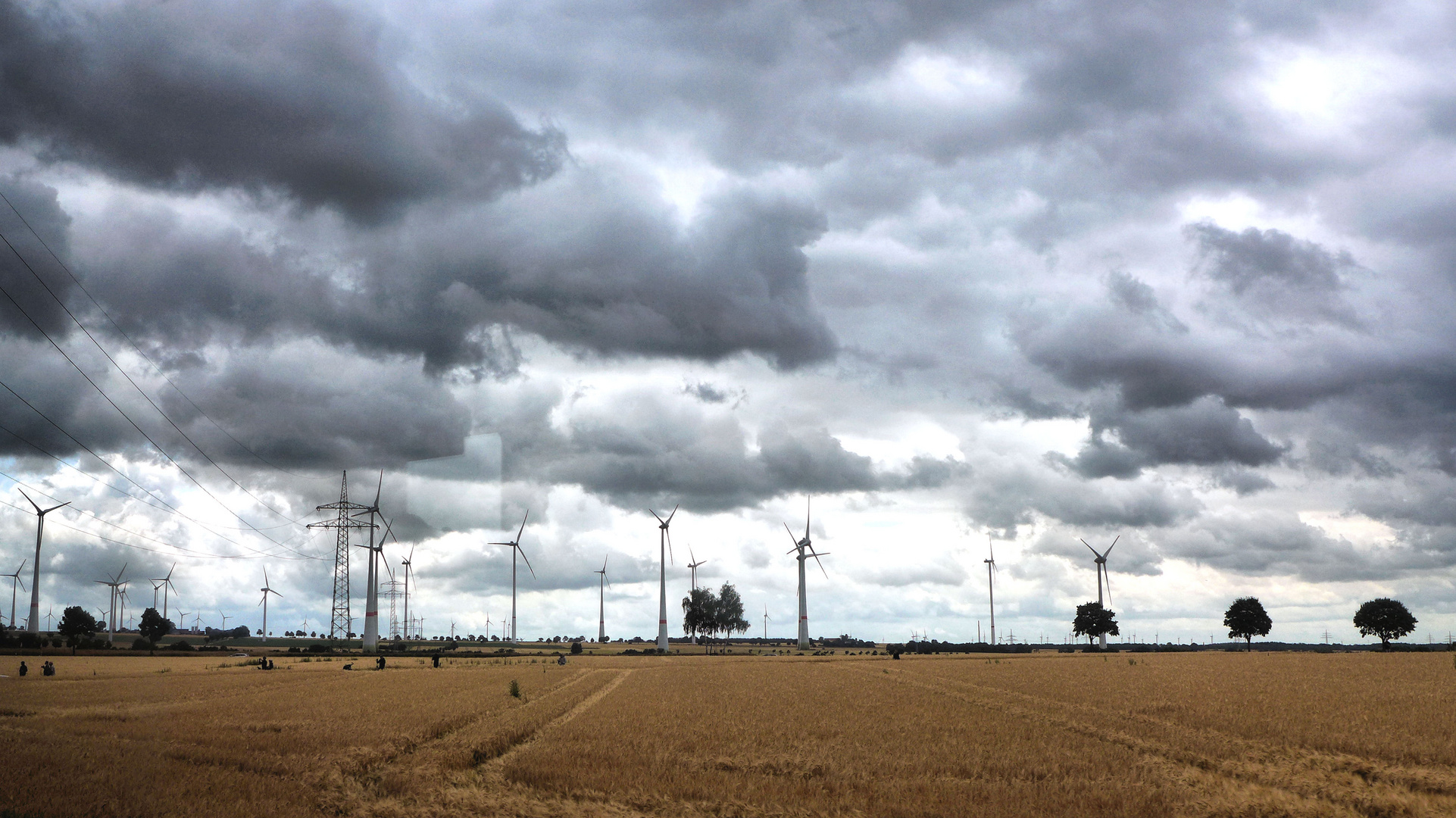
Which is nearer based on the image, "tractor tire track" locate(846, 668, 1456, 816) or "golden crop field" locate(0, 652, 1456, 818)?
"golden crop field" locate(0, 652, 1456, 818)

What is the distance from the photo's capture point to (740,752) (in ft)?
117

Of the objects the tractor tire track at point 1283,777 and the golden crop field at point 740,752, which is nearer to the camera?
the golden crop field at point 740,752

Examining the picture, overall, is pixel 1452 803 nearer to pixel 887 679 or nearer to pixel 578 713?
pixel 578 713

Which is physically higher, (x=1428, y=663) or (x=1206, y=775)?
(x=1206, y=775)

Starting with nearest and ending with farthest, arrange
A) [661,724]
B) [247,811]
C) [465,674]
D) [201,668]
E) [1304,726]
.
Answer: [247,811], [1304,726], [661,724], [465,674], [201,668]

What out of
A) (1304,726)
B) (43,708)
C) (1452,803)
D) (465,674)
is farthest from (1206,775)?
(465,674)

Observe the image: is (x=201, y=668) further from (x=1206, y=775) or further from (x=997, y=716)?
(x=1206, y=775)

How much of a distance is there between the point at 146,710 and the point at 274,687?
23141 mm

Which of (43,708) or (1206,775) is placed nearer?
(1206,775)

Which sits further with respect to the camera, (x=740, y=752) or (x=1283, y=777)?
(x=740, y=752)

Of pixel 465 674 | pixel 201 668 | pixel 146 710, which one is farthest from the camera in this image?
pixel 201 668

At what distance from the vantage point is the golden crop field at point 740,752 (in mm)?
27359

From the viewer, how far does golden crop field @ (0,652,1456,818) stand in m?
27.4

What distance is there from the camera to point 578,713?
5309cm
